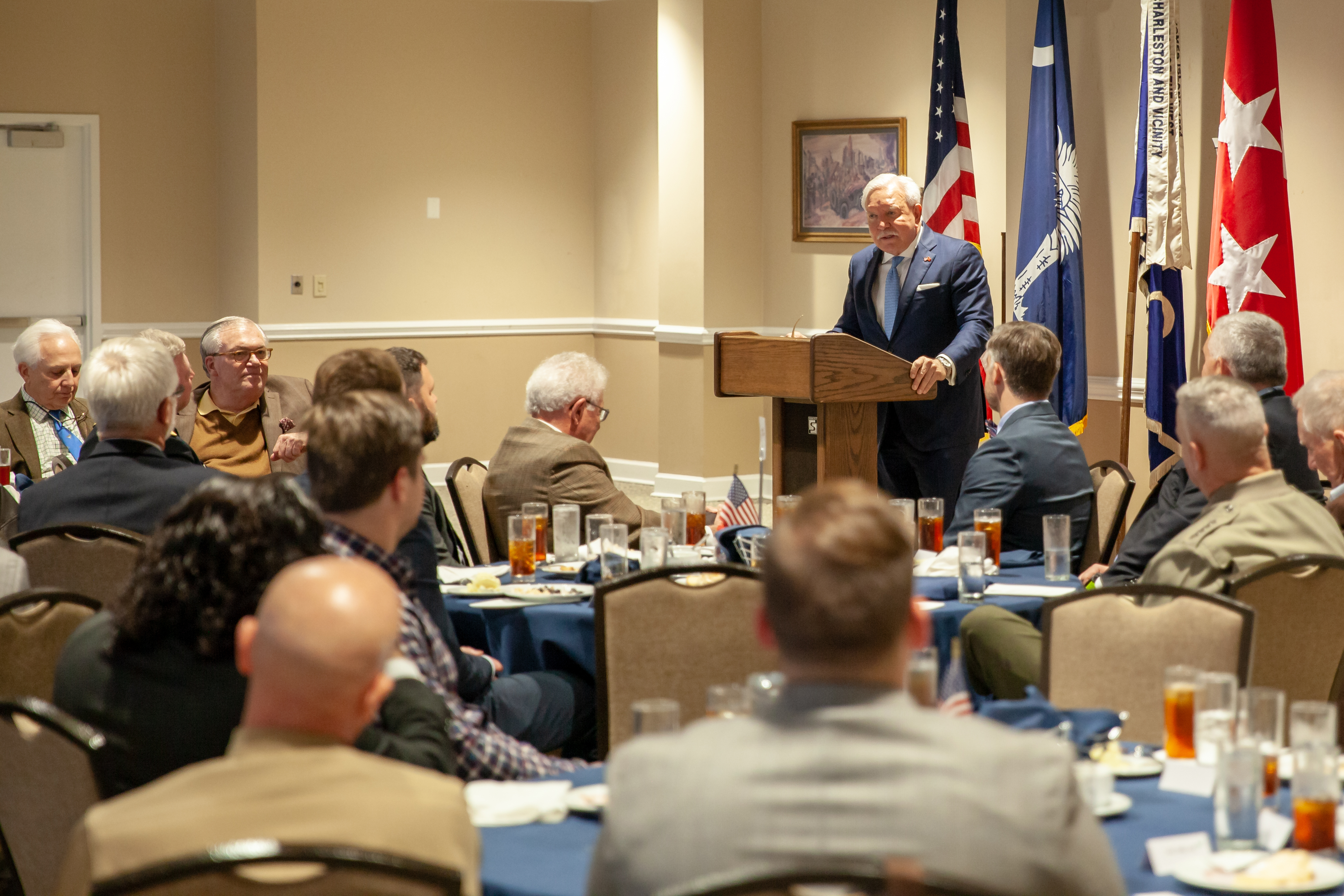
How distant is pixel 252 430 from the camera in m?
5.62

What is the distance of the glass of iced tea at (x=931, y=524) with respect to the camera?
14.0ft

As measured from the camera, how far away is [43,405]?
5.42m

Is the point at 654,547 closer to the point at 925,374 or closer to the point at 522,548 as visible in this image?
the point at 522,548

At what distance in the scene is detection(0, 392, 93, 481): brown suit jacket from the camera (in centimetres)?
530

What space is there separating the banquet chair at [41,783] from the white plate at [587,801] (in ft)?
2.14

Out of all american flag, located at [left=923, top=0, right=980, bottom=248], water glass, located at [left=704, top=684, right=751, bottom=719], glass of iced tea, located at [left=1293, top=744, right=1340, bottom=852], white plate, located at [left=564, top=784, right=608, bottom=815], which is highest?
american flag, located at [left=923, top=0, right=980, bottom=248]

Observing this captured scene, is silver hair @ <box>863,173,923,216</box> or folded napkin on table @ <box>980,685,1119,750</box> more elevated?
silver hair @ <box>863,173,923,216</box>

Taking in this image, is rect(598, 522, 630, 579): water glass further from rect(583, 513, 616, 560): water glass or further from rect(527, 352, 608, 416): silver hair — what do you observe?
rect(527, 352, 608, 416): silver hair

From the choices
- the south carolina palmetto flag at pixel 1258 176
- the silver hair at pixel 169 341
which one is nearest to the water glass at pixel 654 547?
the silver hair at pixel 169 341

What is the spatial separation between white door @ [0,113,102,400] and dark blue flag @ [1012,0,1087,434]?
558cm

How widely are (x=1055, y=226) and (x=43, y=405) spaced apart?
Answer: 4.24 meters

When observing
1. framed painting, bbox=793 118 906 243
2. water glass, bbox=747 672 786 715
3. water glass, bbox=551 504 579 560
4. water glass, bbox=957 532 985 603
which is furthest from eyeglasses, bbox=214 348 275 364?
framed painting, bbox=793 118 906 243

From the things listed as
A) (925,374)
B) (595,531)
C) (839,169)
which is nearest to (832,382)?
(925,374)

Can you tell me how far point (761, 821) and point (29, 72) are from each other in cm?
887
